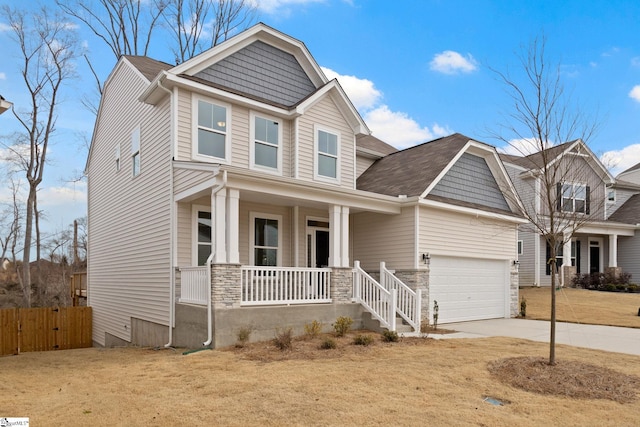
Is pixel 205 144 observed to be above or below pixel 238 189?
above

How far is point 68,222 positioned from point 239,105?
2763 centimetres

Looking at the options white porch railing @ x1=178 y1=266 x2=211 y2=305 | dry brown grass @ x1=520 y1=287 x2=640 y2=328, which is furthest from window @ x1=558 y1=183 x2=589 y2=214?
white porch railing @ x1=178 y1=266 x2=211 y2=305

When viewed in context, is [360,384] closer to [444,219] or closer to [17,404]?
[17,404]

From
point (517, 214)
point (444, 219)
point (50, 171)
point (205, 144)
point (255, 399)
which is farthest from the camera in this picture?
point (50, 171)

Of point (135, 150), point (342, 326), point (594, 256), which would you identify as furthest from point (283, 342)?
point (594, 256)

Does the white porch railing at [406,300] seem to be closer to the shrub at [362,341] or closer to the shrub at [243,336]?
the shrub at [362,341]

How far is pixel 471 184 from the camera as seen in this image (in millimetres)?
14891

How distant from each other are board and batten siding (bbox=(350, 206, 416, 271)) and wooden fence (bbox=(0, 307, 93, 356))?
10.2m

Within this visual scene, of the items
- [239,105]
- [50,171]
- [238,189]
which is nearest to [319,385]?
[238,189]

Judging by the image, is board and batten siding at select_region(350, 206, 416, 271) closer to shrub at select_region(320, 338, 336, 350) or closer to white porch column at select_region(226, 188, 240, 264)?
shrub at select_region(320, 338, 336, 350)

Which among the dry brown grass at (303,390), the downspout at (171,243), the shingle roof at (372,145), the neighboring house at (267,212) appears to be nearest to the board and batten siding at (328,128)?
the neighboring house at (267,212)

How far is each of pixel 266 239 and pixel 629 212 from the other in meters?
22.7

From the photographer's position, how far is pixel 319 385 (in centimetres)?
619

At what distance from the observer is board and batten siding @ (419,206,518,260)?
13.1 meters
